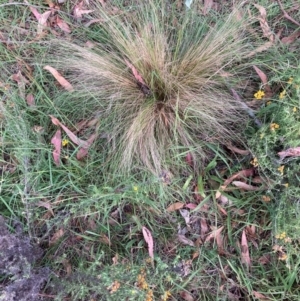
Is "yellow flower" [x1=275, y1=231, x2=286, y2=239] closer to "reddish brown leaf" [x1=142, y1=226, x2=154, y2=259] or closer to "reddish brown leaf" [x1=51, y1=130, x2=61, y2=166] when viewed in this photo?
"reddish brown leaf" [x1=142, y1=226, x2=154, y2=259]

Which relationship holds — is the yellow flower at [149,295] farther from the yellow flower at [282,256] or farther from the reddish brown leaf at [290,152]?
the reddish brown leaf at [290,152]

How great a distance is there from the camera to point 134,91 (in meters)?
2.08

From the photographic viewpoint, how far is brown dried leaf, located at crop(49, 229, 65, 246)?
6.65 feet

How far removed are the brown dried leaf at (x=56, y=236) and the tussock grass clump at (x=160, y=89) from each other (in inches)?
15.7

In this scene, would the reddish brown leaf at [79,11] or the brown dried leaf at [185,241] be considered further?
the reddish brown leaf at [79,11]

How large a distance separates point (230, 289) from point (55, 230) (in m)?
0.89

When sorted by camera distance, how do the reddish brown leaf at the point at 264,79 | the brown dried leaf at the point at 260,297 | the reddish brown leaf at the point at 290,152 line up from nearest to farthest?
the reddish brown leaf at the point at 290,152 < the brown dried leaf at the point at 260,297 < the reddish brown leaf at the point at 264,79

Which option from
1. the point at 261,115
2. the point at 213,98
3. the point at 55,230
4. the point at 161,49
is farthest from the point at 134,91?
the point at 55,230

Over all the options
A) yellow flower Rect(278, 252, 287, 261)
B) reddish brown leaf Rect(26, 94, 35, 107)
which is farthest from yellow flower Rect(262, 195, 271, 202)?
reddish brown leaf Rect(26, 94, 35, 107)

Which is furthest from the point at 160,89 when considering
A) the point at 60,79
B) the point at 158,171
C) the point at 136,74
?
the point at 60,79

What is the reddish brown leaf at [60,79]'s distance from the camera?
2.13 metres

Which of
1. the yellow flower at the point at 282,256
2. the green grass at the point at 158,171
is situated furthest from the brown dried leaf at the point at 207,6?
the yellow flower at the point at 282,256

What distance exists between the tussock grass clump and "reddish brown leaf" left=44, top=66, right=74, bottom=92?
0.04m

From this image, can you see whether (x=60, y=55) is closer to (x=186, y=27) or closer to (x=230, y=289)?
(x=186, y=27)
